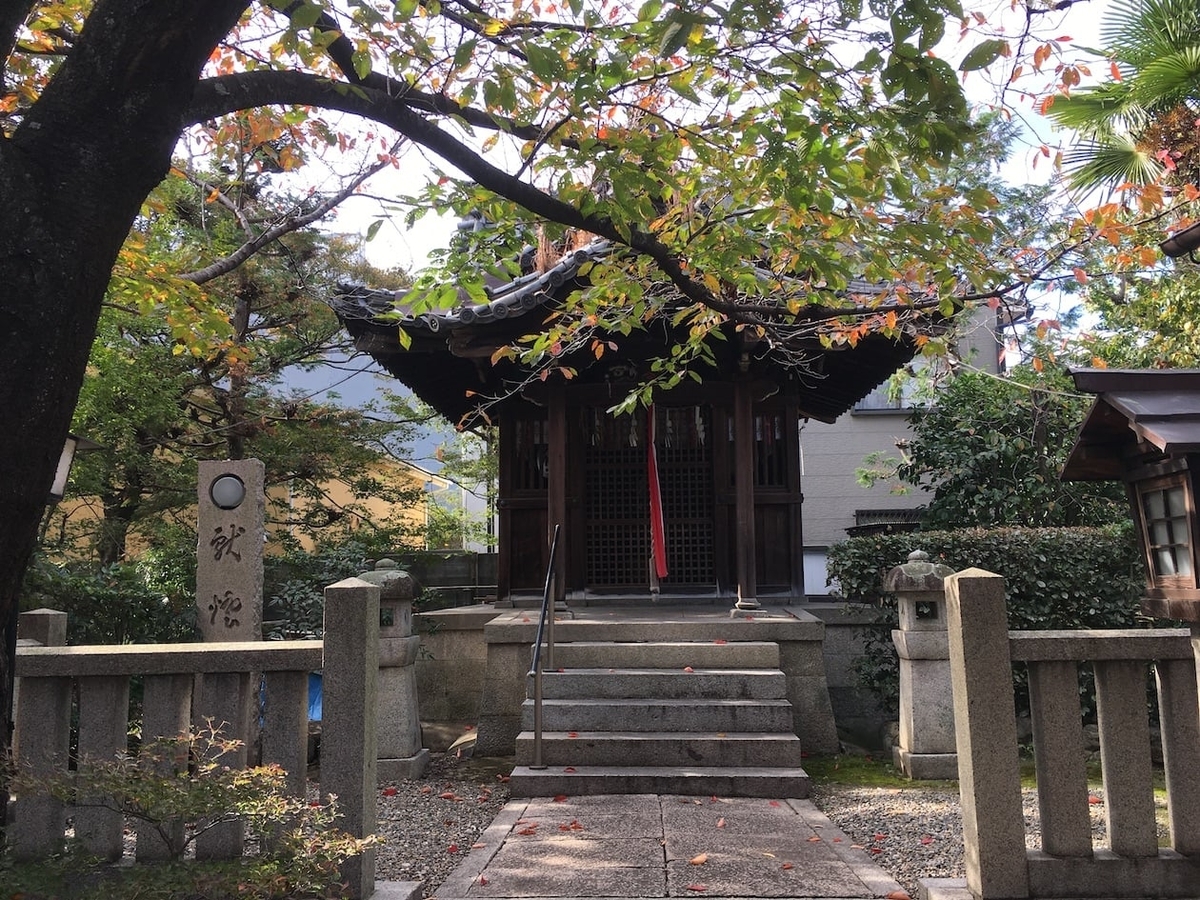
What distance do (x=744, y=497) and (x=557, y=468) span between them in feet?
7.34

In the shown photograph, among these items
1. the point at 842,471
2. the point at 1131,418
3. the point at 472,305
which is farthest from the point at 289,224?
the point at 842,471

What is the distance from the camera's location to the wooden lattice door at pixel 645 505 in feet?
39.1

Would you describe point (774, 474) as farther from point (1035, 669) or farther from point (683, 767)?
point (1035, 669)

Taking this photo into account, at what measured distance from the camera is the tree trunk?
3.00 m

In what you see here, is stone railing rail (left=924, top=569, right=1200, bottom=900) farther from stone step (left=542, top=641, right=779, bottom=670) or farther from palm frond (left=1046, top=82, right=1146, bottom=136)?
palm frond (left=1046, top=82, right=1146, bottom=136)

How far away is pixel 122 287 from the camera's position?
7488 mm

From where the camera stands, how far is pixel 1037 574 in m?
9.08

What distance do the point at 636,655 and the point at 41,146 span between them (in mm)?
6834

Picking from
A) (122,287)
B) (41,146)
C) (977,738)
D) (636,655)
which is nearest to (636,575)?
(636,655)

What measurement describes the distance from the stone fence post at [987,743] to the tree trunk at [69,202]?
156 inches

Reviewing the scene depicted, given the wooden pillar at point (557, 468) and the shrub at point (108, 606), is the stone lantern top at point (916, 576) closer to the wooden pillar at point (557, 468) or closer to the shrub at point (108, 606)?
the wooden pillar at point (557, 468)

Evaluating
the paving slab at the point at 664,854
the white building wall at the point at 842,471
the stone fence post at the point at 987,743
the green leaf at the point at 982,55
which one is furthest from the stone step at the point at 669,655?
the white building wall at the point at 842,471

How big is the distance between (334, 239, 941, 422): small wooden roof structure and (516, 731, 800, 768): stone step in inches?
149

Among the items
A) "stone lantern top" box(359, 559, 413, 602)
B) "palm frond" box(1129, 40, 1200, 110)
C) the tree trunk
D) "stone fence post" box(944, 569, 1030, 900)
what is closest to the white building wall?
"palm frond" box(1129, 40, 1200, 110)
